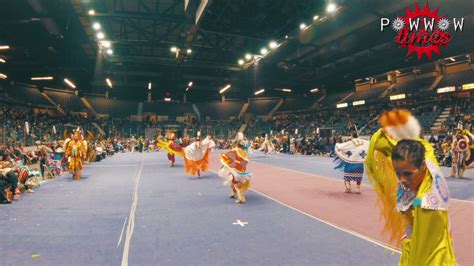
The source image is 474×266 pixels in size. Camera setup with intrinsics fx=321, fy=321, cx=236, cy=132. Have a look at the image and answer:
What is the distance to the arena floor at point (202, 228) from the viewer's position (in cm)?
412

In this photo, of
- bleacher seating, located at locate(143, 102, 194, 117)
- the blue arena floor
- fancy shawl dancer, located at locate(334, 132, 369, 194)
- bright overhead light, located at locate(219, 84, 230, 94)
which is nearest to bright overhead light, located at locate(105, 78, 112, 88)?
bleacher seating, located at locate(143, 102, 194, 117)

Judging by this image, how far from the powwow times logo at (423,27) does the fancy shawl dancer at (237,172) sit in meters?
14.6

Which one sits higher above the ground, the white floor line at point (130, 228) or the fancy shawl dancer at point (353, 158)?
the fancy shawl dancer at point (353, 158)

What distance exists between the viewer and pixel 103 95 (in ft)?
147

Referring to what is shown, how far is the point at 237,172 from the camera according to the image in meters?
7.66

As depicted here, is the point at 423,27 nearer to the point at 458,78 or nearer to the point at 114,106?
the point at 458,78

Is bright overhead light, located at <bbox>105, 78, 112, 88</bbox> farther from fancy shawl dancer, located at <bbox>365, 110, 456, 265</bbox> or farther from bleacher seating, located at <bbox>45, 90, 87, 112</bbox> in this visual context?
fancy shawl dancer, located at <bbox>365, 110, 456, 265</bbox>

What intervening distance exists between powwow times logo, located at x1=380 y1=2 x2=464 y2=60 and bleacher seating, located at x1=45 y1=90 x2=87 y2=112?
3576 centimetres

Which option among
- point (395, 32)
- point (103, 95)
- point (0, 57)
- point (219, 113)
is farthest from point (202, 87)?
point (395, 32)

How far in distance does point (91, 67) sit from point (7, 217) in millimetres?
24667

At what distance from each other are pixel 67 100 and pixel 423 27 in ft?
127

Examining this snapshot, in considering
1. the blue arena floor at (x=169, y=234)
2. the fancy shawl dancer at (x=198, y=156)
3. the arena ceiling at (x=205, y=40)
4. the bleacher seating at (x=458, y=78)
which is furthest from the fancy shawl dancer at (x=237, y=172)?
the bleacher seating at (x=458, y=78)

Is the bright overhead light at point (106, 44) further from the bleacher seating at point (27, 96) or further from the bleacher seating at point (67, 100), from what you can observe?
the bleacher seating at point (67, 100)

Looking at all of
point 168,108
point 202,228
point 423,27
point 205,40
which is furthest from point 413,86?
point 202,228
